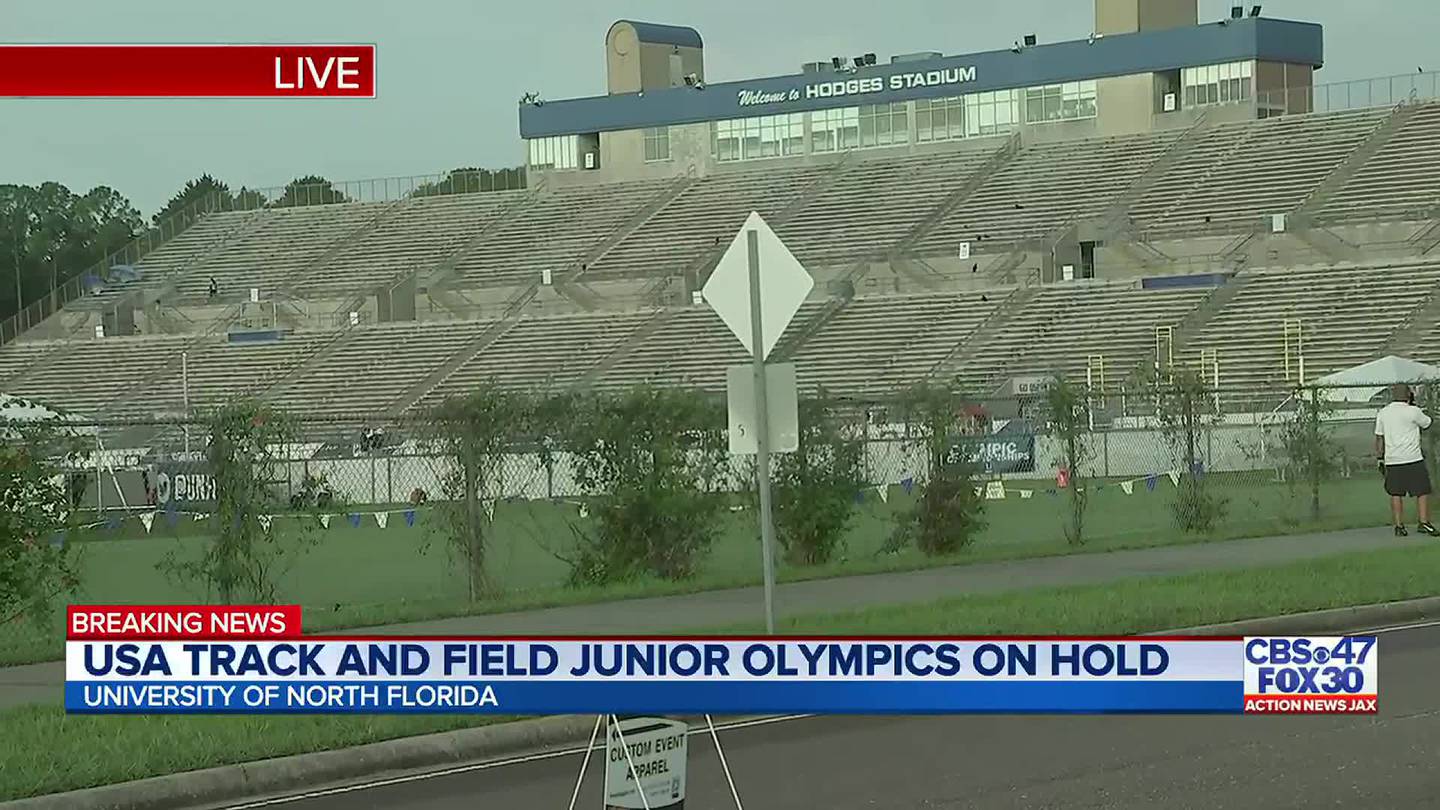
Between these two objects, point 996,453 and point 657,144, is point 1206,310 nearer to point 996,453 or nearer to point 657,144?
point 996,453

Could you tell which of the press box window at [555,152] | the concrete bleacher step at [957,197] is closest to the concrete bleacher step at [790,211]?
the concrete bleacher step at [957,197]

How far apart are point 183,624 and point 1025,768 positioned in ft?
24.0

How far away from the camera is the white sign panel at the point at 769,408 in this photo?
50.0 ft

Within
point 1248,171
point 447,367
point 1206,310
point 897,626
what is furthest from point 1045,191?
point 897,626

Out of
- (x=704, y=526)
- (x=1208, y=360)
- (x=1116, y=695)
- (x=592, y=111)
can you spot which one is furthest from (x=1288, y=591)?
(x=592, y=111)

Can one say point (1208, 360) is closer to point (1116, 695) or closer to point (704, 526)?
point (704, 526)

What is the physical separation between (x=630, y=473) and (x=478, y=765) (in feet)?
35.6

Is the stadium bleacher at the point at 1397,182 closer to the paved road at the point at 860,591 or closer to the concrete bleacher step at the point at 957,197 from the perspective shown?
the concrete bleacher step at the point at 957,197

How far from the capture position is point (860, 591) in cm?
2095

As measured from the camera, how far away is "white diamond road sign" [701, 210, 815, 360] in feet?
50.0

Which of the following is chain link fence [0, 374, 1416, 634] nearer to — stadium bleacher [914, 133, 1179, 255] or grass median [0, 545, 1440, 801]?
grass median [0, 545, 1440, 801]

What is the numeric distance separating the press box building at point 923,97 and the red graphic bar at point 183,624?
74.3 metres

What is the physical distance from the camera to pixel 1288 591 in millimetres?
18391

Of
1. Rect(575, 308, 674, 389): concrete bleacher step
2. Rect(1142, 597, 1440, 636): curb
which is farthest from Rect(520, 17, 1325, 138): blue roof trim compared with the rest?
Rect(1142, 597, 1440, 636): curb
